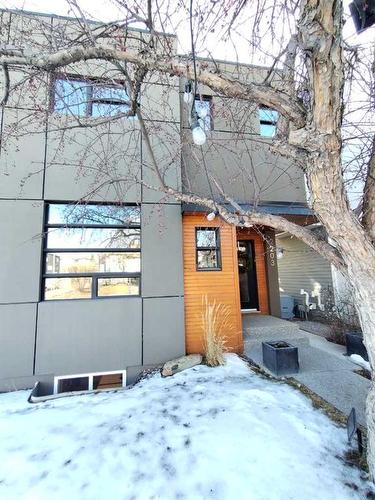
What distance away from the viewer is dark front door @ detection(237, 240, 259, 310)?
7.79m

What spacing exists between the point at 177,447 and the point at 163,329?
235 centimetres

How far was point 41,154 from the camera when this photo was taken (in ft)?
15.9

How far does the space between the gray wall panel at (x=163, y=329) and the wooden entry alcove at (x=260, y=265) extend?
3.58 meters

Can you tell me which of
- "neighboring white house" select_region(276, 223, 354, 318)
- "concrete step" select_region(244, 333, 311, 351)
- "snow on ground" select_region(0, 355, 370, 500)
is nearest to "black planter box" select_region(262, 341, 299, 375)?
"snow on ground" select_region(0, 355, 370, 500)

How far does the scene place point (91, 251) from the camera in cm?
486

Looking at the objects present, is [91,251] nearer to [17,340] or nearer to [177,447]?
[17,340]

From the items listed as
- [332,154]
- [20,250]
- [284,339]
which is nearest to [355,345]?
[284,339]

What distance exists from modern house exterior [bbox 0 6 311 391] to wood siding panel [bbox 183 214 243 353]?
0.07 feet

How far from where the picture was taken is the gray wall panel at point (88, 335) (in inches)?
174

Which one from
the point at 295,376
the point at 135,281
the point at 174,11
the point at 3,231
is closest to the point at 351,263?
the point at 295,376

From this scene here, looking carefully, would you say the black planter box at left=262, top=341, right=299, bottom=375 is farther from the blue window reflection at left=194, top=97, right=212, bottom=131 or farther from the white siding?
the white siding

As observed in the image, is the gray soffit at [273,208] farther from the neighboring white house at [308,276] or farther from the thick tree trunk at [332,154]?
the thick tree trunk at [332,154]

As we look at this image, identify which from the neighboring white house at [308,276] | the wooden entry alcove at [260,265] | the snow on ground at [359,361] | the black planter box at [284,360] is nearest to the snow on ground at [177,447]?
the black planter box at [284,360]

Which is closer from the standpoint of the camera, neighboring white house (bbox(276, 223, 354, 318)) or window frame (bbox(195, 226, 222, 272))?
window frame (bbox(195, 226, 222, 272))
